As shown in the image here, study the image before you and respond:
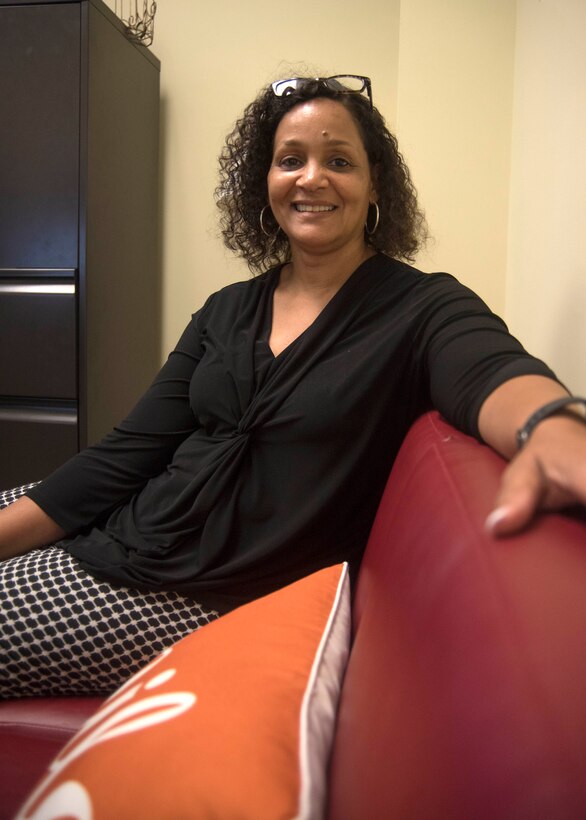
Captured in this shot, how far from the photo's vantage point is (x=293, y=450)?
1.12 metres

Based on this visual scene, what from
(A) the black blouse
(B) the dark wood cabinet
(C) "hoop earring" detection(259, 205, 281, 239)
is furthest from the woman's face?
(B) the dark wood cabinet

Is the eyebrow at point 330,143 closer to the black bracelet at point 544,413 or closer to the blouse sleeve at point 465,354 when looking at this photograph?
the blouse sleeve at point 465,354

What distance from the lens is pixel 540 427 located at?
570 millimetres

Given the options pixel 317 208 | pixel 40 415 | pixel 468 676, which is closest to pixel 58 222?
pixel 40 415

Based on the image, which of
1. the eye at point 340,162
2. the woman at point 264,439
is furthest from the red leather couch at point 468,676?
the eye at point 340,162

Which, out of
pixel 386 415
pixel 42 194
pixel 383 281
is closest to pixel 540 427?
pixel 386 415

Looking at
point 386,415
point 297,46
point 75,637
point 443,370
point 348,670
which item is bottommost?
point 75,637

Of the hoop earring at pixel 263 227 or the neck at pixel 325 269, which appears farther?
the hoop earring at pixel 263 227

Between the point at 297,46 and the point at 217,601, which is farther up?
the point at 297,46

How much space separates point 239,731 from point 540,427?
1.10ft

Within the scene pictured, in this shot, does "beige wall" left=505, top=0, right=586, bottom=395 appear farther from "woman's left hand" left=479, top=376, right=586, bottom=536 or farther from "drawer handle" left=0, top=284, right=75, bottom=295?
"drawer handle" left=0, top=284, right=75, bottom=295

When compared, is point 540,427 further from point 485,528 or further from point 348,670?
point 348,670

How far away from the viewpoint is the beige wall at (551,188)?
47.2 inches

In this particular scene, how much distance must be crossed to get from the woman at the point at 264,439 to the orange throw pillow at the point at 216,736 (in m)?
0.40
